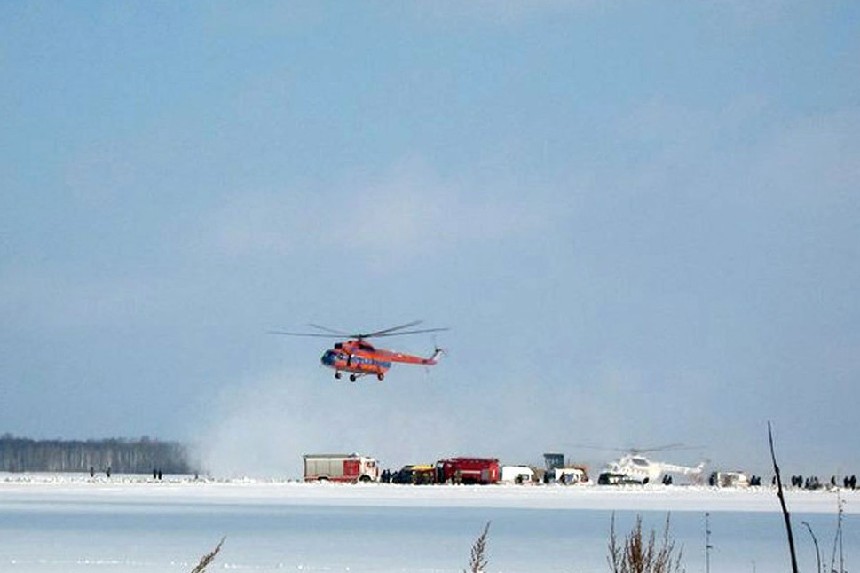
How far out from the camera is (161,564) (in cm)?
2356

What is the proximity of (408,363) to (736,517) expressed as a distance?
4422 centimetres

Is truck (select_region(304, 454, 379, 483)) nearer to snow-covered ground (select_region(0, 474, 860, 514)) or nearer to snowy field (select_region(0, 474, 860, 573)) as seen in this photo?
snow-covered ground (select_region(0, 474, 860, 514))

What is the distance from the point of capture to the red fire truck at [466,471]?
303 feet

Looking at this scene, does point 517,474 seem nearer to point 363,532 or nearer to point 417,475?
point 417,475

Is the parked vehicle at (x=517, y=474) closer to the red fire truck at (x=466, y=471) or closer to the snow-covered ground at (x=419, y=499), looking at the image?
the red fire truck at (x=466, y=471)

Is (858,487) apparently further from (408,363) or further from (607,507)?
(607,507)

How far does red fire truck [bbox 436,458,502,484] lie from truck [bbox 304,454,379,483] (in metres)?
4.12

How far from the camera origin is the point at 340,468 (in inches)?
3642

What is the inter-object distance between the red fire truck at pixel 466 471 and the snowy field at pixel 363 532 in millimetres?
29289

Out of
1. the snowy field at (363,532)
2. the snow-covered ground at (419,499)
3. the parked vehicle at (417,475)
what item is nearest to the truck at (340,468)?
the parked vehicle at (417,475)

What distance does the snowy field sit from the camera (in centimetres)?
2497

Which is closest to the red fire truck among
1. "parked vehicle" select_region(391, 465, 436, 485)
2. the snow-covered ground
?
"parked vehicle" select_region(391, 465, 436, 485)

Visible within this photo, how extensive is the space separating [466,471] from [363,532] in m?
58.5

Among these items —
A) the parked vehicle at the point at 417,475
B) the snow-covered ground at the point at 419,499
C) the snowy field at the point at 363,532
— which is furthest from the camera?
the parked vehicle at the point at 417,475
